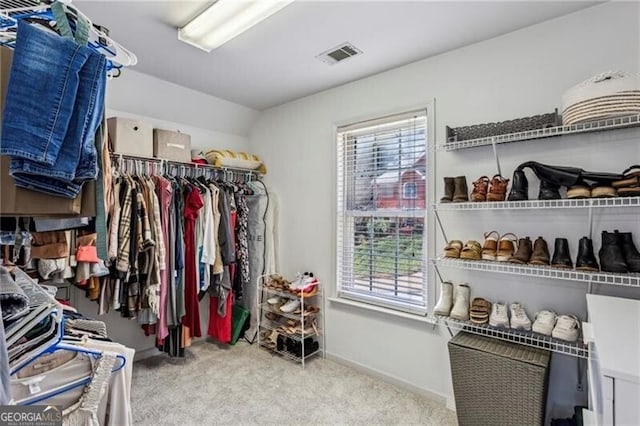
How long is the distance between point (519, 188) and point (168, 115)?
9.64ft

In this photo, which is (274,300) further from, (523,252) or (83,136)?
(83,136)

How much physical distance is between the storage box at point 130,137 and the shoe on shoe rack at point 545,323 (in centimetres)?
297

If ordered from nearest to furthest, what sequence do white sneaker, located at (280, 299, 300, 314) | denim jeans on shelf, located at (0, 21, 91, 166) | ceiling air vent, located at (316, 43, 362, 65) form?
denim jeans on shelf, located at (0, 21, 91, 166), ceiling air vent, located at (316, 43, 362, 65), white sneaker, located at (280, 299, 300, 314)

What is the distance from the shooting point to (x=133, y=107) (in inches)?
111

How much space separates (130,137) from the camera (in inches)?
102

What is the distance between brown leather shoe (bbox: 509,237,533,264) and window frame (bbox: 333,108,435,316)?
23.6 inches

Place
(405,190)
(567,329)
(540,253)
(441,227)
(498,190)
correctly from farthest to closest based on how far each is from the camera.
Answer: (405,190) < (441,227) < (498,190) < (540,253) < (567,329)

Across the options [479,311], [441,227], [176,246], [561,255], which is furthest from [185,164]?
[561,255]

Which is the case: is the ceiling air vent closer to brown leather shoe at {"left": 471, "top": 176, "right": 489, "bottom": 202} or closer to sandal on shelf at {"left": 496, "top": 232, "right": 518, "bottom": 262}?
brown leather shoe at {"left": 471, "top": 176, "right": 489, "bottom": 202}

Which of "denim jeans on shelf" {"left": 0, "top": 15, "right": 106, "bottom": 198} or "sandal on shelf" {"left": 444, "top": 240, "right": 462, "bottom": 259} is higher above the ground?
"denim jeans on shelf" {"left": 0, "top": 15, "right": 106, "bottom": 198}

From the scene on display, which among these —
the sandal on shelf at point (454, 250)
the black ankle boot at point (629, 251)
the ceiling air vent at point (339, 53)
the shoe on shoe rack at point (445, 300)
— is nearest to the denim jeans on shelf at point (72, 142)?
the ceiling air vent at point (339, 53)

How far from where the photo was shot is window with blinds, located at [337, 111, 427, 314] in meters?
2.49

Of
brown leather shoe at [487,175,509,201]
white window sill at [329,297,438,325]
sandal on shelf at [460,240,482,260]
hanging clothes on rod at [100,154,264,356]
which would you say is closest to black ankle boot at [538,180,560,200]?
brown leather shoe at [487,175,509,201]

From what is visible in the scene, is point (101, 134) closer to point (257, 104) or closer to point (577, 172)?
point (577, 172)
